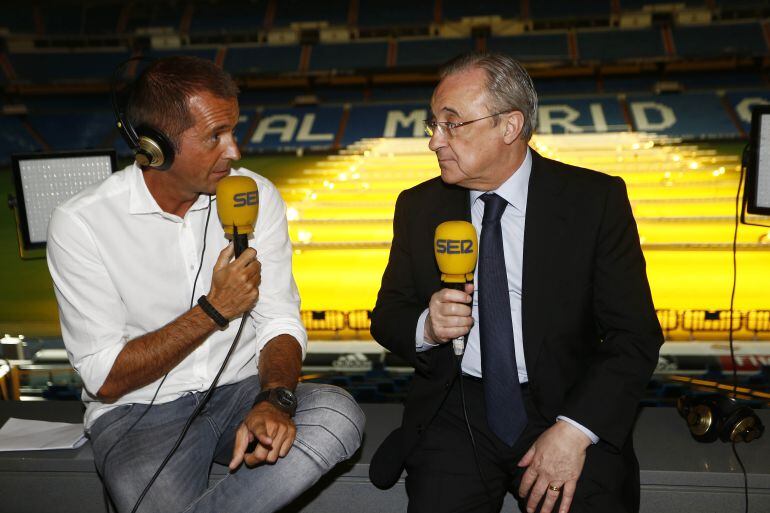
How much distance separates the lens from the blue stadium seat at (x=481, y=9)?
527 inches

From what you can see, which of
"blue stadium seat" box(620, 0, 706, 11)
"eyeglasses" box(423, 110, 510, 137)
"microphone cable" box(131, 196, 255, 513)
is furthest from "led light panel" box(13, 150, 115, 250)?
"blue stadium seat" box(620, 0, 706, 11)

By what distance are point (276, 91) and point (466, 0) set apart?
4362 mm

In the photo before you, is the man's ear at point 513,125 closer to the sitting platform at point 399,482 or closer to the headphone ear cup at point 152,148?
the headphone ear cup at point 152,148

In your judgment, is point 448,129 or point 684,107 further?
point 684,107

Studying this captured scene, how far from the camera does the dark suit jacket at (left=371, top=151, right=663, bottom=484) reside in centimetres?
147

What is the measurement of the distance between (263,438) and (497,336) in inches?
22.3

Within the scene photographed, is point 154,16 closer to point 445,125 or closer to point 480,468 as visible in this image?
point 445,125

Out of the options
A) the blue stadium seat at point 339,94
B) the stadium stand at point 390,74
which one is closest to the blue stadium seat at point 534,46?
the stadium stand at point 390,74

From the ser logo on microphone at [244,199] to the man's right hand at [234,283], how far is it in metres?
0.11

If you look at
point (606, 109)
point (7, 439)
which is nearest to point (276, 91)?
point (606, 109)

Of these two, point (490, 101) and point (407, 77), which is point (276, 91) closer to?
point (407, 77)

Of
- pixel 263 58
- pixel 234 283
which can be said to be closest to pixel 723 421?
pixel 234 283

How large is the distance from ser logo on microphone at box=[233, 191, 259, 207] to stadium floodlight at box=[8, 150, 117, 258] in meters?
0.98

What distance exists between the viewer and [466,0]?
1370 centimetres
